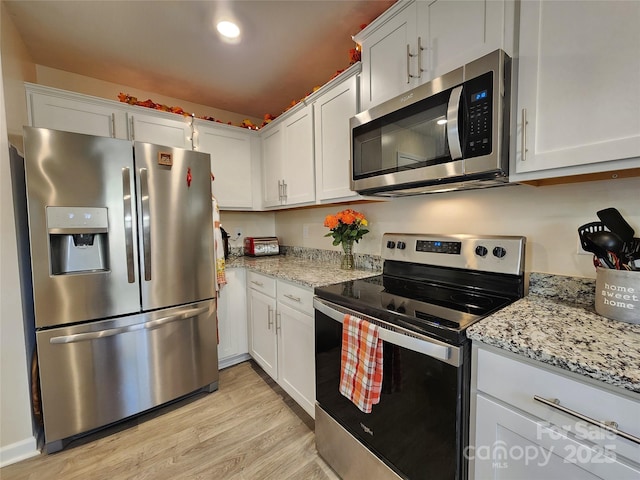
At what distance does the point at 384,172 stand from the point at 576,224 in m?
0.82

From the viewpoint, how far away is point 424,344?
3.00 feet

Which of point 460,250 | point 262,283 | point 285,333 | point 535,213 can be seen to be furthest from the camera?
point 262,283

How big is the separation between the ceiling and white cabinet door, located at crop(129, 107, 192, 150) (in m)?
0.37

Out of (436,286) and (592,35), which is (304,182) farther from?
(592,35)

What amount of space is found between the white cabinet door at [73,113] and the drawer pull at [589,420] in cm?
280

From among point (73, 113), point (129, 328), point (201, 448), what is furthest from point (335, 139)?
point (201, 448)

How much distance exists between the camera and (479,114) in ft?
3.34

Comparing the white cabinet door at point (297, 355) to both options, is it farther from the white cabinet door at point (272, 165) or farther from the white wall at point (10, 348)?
the white wall at point (10, 348)

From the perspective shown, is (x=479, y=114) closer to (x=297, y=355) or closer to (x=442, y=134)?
(x=442, y=134)

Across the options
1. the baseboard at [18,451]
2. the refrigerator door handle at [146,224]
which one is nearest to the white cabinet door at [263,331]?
the refrigerator door handle at [146,224]

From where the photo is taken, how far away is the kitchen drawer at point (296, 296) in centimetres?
158

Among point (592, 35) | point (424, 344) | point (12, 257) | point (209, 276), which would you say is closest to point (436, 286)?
point (424, 344)

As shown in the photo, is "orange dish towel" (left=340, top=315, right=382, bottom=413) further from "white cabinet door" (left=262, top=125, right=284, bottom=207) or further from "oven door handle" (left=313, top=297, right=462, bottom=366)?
"white cabinet door" (left=262, top=125, right=284, bottom=207)

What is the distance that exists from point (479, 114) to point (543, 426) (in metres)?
1.01
